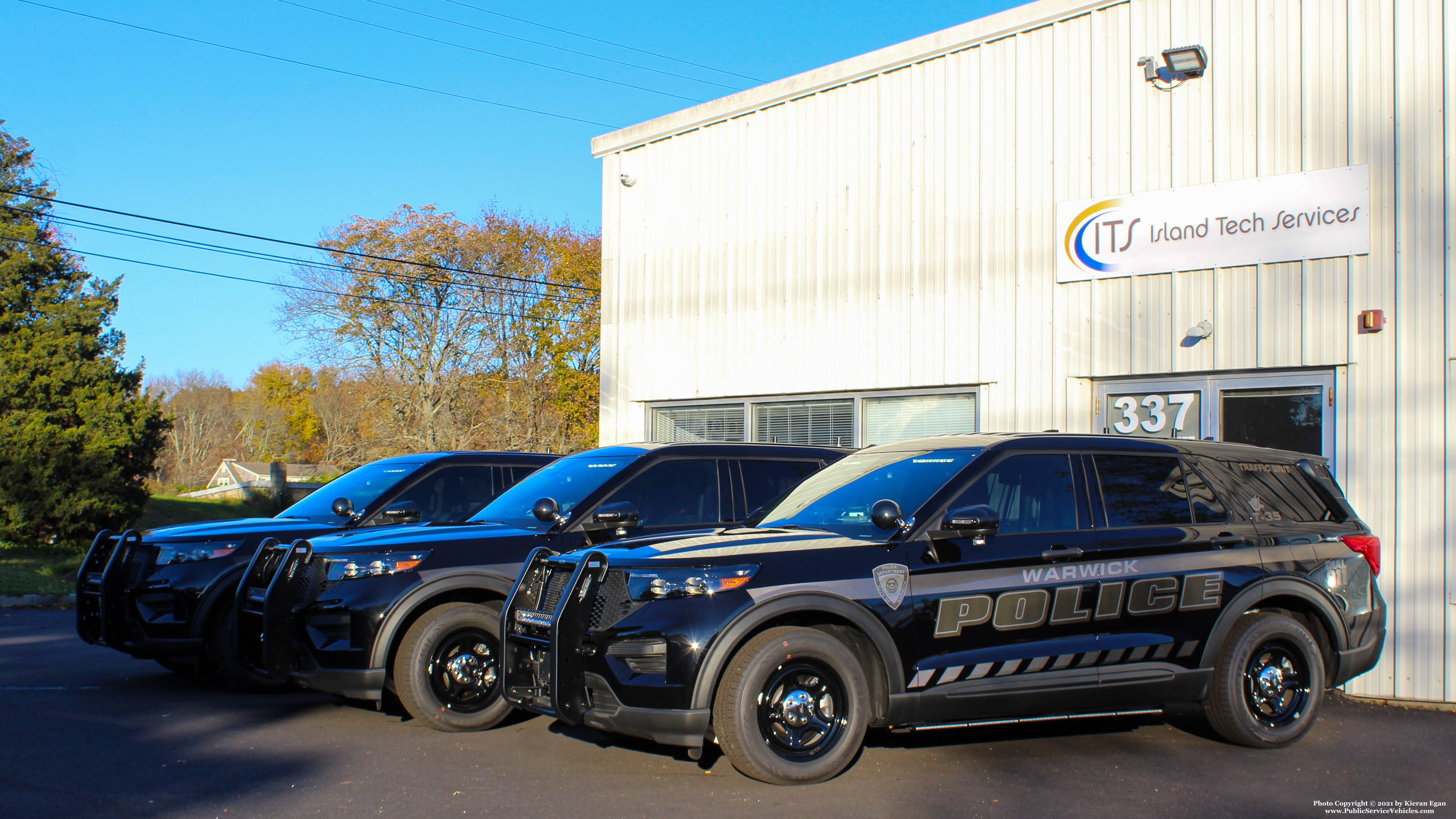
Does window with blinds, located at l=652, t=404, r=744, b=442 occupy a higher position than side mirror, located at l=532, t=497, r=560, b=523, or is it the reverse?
window with blinds, located at l=652, t=404, r=744, b=442

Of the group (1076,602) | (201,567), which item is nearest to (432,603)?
(201,567)

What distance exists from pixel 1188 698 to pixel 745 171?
8.37 metres

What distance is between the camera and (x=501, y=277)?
3703cm

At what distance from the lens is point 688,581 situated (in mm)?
5355

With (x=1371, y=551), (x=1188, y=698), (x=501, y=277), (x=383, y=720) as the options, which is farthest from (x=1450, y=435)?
(x=501, y=277)

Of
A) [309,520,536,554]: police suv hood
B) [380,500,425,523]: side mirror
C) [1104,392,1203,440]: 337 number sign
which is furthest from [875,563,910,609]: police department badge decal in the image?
[1104,392,1203,440]: 337 number sign

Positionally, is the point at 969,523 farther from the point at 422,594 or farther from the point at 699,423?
the point at 699,423

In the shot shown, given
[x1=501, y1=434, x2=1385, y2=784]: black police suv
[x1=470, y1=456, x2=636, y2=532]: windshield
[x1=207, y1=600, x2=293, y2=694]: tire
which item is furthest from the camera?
[x1=470, y1=456, x2=636, y2=532]: windshield

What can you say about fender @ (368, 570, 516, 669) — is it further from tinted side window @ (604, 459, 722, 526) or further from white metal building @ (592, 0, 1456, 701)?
white metal building @ (592, 0, 1456, 701)

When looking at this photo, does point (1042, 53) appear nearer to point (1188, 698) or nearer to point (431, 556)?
point (1188, 698)

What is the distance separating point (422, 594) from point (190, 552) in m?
2.44

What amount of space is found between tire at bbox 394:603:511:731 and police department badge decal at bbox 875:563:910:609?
2344 millimetres

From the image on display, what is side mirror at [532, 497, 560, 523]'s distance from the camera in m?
7.18

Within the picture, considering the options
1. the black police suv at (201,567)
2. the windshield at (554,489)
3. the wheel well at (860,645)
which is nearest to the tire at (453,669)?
the windshield at (554,489)
